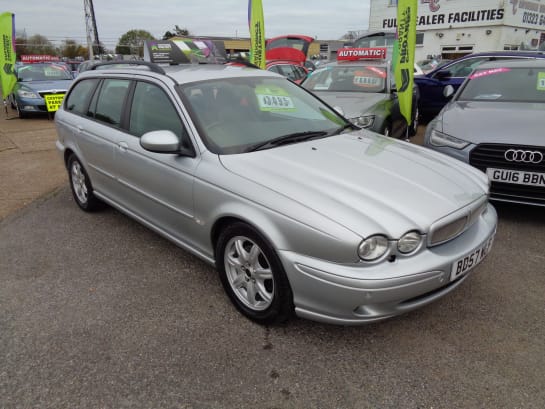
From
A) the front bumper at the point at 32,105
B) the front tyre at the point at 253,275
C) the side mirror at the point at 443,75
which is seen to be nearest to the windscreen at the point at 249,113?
the front tyre at the point at 253,275

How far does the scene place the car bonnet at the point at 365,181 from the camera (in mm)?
2285

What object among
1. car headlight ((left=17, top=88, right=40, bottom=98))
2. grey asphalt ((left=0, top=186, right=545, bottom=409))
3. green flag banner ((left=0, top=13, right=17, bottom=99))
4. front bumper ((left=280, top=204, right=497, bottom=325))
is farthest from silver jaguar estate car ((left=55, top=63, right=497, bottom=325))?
green flag banner ((left=0, top=13, right=17, bottom=99))

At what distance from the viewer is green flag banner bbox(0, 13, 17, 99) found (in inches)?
477

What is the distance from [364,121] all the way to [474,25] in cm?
2945

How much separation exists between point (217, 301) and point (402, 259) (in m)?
1.40

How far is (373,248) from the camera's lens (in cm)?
221

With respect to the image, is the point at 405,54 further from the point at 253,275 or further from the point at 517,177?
the point at 253,275

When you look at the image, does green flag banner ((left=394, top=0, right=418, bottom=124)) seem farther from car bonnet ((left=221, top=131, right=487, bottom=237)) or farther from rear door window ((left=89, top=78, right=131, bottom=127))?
rear door window ((left=89, top=78, right=131, bottom=127))

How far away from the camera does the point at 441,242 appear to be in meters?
2.46

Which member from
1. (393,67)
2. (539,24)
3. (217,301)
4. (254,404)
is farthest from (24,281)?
(539,24)

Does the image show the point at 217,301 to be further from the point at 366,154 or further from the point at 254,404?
the point at 366,154

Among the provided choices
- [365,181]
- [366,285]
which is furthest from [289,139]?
[366,285]

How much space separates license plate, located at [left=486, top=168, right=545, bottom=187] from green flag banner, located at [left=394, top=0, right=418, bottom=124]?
286 centimetres

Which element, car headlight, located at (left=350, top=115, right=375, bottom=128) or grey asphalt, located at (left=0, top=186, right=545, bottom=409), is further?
car headlight, located at (left=350, top=115, right=375, bottom=128)
